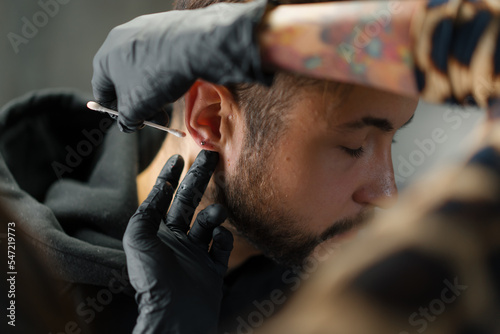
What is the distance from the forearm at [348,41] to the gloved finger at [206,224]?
388 millimetres

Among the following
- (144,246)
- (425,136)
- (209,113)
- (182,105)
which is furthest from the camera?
(425,136)

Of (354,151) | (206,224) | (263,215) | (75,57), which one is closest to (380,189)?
(354,151)

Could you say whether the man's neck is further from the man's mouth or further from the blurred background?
the blurred background

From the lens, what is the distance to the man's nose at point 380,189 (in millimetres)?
951

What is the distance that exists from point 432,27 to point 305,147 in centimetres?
40

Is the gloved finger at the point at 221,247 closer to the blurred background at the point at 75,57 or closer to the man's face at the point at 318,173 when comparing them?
the man's face at the point at 318,173

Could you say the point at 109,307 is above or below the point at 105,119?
below

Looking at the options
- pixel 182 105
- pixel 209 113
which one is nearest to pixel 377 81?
pixel 209 113

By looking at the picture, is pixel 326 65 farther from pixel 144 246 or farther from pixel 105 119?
pixel 105 119

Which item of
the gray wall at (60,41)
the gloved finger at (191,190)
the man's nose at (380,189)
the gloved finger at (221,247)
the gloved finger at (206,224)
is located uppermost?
the gray wall at (60,41)

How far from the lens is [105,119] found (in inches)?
49.0

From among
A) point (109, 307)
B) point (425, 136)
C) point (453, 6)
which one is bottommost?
point (425, 136)

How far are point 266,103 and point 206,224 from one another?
272mm

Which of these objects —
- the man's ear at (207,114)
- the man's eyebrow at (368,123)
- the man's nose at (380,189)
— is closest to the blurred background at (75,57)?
the man's nose at (380,189)
